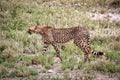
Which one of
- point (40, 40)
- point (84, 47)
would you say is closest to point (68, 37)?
point (84, 47)

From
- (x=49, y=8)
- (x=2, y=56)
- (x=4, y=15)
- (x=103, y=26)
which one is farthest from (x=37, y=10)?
(x=2, y=56)

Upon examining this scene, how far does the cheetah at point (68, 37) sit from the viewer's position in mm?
11531

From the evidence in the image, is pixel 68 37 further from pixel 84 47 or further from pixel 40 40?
pixel 40 40

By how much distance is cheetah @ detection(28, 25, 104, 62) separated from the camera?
1153 centimetres

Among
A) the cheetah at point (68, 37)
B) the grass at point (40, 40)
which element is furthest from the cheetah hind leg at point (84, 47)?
the grass at point (40, 40)

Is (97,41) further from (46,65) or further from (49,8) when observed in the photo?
(49,8)

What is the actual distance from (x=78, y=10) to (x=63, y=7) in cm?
88

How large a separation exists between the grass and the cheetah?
271mm

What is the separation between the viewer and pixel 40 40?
1346cm

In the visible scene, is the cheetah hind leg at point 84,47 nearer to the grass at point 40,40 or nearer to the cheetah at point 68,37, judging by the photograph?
the cheetah at point 68,37

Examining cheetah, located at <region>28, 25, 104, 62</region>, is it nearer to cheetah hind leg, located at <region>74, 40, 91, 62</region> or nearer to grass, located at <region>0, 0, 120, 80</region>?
cheetah hind leg, located at <region>74, 40, 91, 62</region>

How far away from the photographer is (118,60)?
1142cm

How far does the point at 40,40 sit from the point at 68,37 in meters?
1.96

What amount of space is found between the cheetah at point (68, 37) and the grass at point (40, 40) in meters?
0.27
